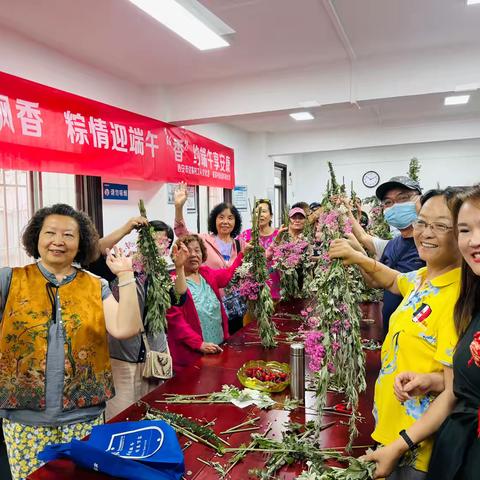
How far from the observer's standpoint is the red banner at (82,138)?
3.10 m

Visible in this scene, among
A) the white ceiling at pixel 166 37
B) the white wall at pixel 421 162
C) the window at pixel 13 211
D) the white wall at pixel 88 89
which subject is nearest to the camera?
the white ceiling at pixel 166 37

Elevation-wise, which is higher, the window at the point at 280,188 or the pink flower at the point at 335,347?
the window at the point at 280,188

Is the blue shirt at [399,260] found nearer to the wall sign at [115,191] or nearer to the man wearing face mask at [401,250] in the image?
the man wearing face mask at [401,250]

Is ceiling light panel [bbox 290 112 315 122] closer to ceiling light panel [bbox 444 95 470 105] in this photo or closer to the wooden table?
ceiling light panel [bbox 444 95 470 105]

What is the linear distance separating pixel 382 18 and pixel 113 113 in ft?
8.67

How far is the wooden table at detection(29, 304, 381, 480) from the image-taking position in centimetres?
131

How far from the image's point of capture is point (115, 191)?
4539mm

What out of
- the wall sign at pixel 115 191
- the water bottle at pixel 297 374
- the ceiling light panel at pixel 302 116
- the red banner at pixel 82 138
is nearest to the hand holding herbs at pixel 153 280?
the water bottle at pixel 297 374

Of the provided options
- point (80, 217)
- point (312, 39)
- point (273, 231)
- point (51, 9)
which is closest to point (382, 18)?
point (312, 39)

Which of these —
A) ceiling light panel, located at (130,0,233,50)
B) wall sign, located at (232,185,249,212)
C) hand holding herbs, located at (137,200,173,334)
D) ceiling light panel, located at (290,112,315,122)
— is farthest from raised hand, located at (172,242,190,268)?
wall sign, located at (232,185,249,212)

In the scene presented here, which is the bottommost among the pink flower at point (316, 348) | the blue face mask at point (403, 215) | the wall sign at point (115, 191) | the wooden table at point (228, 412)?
the wooden table at point (228, 412)

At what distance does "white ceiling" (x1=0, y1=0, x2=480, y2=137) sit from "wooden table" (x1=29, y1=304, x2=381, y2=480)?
8.25 feet

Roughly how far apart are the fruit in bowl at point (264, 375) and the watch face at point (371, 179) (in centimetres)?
893

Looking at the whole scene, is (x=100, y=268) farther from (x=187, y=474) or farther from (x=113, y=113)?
(x=113, y=113)
